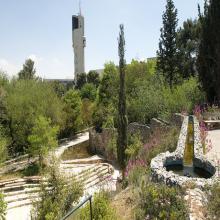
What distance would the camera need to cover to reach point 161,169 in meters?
7.07

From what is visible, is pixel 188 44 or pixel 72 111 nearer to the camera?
pixel 72 111

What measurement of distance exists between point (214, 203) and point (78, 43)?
75.8m

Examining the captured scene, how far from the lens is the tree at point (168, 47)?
1122 inches

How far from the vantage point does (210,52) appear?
20.3 metres

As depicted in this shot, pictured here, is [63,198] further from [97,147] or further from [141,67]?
[141,67]

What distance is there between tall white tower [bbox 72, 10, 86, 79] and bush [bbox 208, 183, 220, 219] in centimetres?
7247

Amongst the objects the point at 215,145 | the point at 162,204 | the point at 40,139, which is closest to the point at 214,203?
the point at 162,204

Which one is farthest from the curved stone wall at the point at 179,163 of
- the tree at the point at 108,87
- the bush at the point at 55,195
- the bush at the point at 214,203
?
the tree at the point at 108,87

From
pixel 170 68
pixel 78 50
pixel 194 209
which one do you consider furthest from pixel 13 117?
pixel 78 50

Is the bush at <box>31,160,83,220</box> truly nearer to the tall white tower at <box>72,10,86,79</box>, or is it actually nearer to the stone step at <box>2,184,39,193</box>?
the stone step at <box>2,184,39,193</box>

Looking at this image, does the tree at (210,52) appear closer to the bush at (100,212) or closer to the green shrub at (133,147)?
the green shrub at (133,147)

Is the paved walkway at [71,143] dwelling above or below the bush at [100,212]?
below

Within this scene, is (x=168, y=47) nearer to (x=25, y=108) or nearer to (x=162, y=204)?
(x=25, y=108)

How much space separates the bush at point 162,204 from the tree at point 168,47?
23.0m
